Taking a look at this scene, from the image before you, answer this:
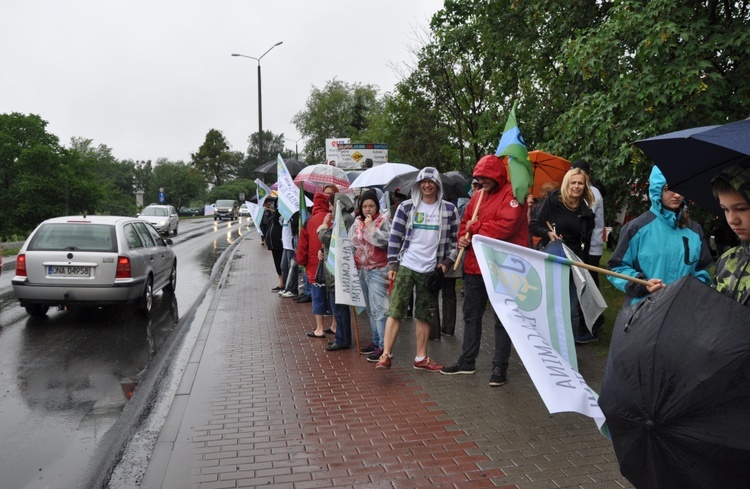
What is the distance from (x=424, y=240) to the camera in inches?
260

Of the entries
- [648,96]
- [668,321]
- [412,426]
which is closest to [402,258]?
[412,426]

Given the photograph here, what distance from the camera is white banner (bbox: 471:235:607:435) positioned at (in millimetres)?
3215

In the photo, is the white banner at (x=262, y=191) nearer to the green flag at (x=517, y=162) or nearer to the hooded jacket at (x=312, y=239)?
the hooded jacket at (x=312, y=239)

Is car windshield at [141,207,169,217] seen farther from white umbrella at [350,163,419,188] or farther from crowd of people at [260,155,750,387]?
crowd of people at [260,155,750,387]

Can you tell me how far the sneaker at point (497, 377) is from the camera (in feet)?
20.2

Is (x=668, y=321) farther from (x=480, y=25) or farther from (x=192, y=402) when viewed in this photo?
(x=480, y=25)

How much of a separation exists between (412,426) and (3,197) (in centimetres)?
3229

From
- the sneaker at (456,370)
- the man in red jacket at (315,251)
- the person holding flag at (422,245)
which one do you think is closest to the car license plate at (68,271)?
the man in red jacket at (315,251)

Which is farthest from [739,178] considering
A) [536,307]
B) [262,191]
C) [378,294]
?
[262,191]

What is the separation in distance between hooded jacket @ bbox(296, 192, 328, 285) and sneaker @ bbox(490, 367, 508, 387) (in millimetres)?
2951

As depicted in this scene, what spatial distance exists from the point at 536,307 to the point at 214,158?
5124 inches

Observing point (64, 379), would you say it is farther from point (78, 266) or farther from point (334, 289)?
point (78, 266)

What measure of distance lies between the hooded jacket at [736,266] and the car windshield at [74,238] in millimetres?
9030

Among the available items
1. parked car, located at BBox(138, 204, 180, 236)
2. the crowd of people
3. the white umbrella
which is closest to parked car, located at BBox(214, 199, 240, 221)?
parked car, located at BBox(138, 204, 180, 236)
